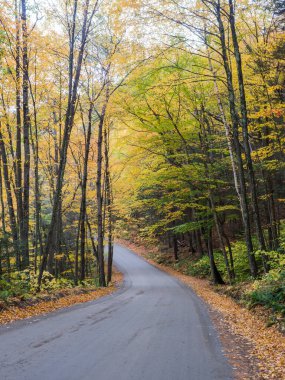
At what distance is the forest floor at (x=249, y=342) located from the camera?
17.4 feet

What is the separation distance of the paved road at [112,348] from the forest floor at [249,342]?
0.27 metres

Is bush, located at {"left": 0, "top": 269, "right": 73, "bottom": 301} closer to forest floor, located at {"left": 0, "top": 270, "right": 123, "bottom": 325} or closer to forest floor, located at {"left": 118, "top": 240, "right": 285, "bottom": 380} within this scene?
forest floor, located at {"left": 0, "top": 270, "right": 123, "bottom": 325}

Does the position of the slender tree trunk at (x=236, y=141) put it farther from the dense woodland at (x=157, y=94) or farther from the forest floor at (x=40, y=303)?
the forest floor at (x=40, y=303)

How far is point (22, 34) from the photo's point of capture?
44.2ft

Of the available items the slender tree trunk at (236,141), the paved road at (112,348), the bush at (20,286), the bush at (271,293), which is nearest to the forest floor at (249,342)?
the paved road at (112,348)

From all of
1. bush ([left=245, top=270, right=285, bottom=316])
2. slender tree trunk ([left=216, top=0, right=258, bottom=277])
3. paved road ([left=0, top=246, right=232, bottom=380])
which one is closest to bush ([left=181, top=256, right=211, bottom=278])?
slender tree trunk ([left=216, top=0, right=258, bottom=277])

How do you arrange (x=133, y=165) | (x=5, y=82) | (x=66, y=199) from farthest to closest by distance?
(x=66, y=199), (x=133, y=165), (x=5, y=82)

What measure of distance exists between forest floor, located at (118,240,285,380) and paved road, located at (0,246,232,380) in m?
0.27

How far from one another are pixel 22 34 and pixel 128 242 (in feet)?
136

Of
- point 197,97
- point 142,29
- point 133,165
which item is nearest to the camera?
point 142,29

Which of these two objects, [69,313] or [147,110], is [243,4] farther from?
[69,313]

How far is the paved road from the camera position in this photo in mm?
4760

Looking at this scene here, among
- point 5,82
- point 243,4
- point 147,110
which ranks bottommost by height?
point 147,110

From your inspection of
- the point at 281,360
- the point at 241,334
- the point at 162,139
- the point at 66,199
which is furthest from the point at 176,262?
the point at 281,360
